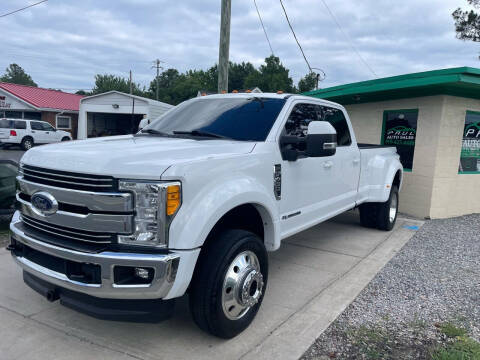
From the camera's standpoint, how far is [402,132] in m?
8.43

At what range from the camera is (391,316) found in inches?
145

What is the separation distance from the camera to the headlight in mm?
2502

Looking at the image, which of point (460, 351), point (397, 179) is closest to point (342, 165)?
point (397, 179)

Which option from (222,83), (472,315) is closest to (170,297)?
(472,315)

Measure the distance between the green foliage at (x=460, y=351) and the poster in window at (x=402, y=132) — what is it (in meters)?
5.59

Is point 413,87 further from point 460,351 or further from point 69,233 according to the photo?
point 69,233

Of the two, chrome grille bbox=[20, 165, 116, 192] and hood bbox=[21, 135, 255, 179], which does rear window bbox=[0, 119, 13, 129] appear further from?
chrome grille bbox=[20, 165, 116, 192]

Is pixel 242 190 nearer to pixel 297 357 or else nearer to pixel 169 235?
pixel 169 235

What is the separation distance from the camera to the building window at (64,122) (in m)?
30.0

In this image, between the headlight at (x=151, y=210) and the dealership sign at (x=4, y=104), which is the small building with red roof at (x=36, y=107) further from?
the headlight at (x=151, y=210)

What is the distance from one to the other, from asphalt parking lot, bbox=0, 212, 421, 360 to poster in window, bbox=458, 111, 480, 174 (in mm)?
4567

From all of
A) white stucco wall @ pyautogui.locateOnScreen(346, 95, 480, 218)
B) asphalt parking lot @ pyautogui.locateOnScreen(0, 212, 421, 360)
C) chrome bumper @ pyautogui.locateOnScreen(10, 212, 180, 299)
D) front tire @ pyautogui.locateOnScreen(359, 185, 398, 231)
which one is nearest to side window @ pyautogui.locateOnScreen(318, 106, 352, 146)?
asphalt parking lot @ pyautogui.locateOnScreen(0, 212, 421, 360)

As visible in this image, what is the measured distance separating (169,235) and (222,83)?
6.73m

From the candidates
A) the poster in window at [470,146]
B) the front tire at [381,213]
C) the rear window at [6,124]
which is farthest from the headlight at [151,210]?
the rear window at [6,124]
